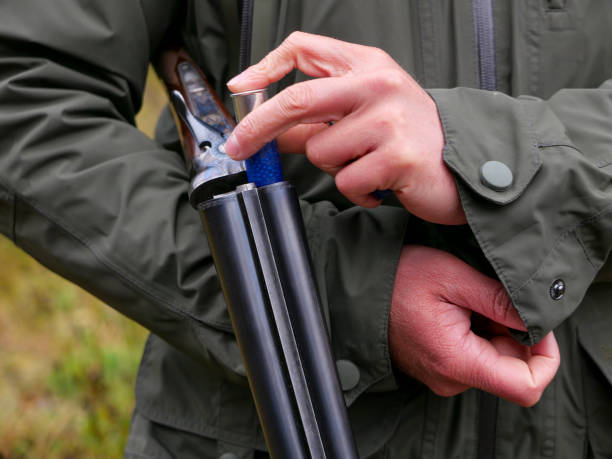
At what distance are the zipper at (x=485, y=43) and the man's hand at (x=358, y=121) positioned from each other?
260 mm

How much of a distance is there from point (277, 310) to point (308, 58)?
1.33 feet

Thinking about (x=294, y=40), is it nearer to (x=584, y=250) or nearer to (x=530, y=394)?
(x=584, y=250)

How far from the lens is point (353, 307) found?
1135 millimetres

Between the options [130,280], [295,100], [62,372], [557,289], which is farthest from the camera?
[62,372]

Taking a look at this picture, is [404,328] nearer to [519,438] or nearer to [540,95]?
[519,438]

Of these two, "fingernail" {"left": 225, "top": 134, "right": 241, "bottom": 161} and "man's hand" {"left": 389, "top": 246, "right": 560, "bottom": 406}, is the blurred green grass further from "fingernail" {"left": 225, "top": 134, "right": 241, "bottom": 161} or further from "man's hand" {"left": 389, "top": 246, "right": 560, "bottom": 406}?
"fingernail" {"left": 225, "top": 134, "right": 241, "bottom": 161}

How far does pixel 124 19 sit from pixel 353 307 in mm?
688

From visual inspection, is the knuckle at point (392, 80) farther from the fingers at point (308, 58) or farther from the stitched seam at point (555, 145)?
the stitched seam at point (555, 145)

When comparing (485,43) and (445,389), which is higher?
(485,43)

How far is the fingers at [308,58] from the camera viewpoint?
101 centimetres

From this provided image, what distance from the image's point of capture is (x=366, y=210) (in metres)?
1.19

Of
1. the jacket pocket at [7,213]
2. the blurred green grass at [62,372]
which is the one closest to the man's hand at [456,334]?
the jacket pocket at [7,213]

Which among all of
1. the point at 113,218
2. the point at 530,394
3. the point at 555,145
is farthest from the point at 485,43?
the point at 113,218

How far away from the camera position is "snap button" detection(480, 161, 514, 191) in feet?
3.36
